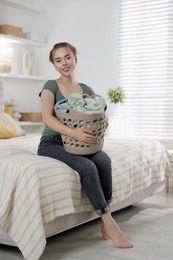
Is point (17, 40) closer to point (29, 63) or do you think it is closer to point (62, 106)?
point (29, 63)

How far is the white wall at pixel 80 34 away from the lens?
5.64 metres

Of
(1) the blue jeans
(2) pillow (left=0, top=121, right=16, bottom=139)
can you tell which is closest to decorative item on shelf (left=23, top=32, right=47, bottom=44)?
(2) pillow (left=0, top=121, right=16, bottom=139)

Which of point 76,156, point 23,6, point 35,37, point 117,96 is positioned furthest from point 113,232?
point 23,6

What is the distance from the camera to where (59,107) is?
2781 mm

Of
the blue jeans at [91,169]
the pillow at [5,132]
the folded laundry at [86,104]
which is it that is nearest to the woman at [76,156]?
the blue jeans at [91,169]

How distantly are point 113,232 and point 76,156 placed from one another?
17.9 inches

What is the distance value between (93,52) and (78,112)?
317 cm

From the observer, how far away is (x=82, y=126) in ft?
8.79

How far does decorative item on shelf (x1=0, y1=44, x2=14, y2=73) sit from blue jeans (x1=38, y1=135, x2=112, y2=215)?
261cm

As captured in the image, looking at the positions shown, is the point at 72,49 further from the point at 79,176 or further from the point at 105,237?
the point at 105,237

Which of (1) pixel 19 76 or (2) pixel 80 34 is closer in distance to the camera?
(1) pixel 19 76

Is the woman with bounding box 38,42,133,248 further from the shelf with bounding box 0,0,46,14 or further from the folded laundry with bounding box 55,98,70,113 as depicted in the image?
the shelf with bounding box 0,0,46,14

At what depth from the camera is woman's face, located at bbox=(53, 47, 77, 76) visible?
297cm

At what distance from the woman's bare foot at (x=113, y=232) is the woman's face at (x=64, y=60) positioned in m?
0.89
